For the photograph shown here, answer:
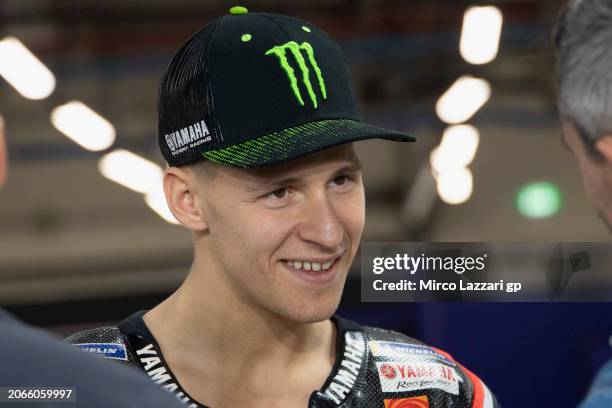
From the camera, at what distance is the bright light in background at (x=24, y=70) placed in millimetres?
4445

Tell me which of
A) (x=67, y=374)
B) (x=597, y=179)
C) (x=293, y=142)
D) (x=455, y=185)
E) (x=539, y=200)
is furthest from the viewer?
(x=539, y=200)

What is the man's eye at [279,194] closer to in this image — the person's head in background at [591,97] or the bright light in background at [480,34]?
the person's head in background at [591,97]

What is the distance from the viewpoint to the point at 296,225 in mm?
1558

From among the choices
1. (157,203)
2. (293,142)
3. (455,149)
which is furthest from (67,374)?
(157,203)

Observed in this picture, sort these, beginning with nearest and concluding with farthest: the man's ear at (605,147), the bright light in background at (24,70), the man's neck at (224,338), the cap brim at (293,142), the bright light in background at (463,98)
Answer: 1. the man's ear at (605,147)
2. the cap brim at (293,142)
3. the man's neck at (224,338)
4. the bright light in background at (24,70)
5. the bright light in background at (463,98)

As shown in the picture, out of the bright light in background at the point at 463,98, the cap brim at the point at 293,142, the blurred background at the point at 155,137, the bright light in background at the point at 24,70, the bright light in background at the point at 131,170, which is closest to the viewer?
the cap brim at the point at 293,142

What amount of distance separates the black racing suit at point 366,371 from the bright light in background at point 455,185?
5369mm

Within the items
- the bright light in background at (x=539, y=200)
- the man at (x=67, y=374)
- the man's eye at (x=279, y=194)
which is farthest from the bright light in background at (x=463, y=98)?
the man at (x=67, y=374)

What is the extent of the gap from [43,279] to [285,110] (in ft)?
20.7

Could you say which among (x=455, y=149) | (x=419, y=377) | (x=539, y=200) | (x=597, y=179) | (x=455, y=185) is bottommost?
(x=539, y=200)

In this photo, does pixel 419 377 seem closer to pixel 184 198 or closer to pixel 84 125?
pixel 184 198

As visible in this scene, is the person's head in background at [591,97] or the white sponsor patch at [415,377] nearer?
the person's head in background at [591,97]

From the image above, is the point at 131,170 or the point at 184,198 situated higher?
the point at 184,198

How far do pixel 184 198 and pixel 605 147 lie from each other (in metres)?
0.73
